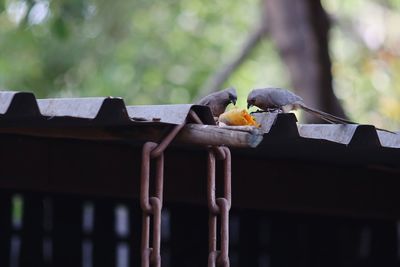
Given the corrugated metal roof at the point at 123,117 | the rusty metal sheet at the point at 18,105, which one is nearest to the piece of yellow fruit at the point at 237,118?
the corrugated metal roof at the point at 123,117

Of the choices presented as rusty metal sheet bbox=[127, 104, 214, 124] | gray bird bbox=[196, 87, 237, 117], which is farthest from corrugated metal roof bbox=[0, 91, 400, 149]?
gray bird bbox=[196, 87, 237, 117]

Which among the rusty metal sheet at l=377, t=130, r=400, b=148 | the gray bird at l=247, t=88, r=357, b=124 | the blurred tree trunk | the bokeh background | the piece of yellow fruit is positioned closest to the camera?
the piece of yellow fruit

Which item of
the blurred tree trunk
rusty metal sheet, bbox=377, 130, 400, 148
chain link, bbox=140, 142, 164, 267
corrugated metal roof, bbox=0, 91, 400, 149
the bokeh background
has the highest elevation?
the bokeh background

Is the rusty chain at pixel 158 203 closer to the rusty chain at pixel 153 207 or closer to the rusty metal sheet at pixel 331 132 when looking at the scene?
the rusty chain at pixel 153 207

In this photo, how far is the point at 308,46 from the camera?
10.1 meters

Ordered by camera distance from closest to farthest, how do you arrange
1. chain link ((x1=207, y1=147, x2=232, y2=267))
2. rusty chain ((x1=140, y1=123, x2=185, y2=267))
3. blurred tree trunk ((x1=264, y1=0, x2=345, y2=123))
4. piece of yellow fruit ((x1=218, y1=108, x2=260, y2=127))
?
rusty chain ((x1=140, y1=123, x2=185, y2=267)) < chain link ((x1=207, y1=147, x2=232, y2=267)) < piece of yellow fruit ((x1=218, y1=108, x2=260, y2=127)) < blurred tree trunk ((x1=264, y1=0, x2=345, y2=123))

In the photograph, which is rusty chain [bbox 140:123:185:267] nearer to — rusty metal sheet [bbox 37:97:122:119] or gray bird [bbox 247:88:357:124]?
rusty metal sheet [bbox 37:97:122:119]

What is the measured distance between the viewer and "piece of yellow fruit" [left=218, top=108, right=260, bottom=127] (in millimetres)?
3891

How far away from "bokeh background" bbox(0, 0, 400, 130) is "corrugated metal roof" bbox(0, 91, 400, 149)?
24.9 ft

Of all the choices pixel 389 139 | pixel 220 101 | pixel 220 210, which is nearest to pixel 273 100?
pixel 220 101

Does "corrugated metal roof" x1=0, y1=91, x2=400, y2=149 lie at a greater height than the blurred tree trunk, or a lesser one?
lesser

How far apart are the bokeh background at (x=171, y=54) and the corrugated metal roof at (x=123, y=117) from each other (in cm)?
758

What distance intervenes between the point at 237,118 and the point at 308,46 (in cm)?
627

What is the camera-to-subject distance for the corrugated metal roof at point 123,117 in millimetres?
3488
